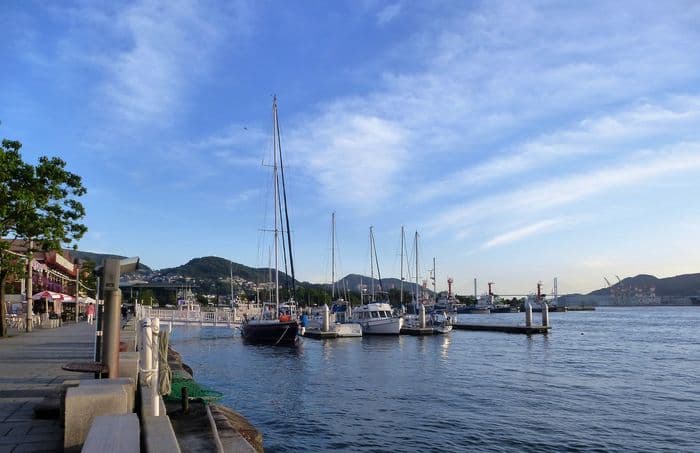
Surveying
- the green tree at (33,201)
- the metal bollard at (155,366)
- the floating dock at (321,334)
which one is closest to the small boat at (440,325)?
the floating dock at (321,334)

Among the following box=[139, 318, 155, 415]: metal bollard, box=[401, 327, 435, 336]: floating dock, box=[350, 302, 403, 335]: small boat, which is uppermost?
box=[139, 318, 155, 415]: metal bollard

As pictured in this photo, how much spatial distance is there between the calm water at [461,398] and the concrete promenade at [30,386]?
5963 millimetres

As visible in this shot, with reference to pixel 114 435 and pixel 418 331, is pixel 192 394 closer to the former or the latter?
pixel 114 435

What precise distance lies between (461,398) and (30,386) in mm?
15969

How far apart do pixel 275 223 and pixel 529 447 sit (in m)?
40.6

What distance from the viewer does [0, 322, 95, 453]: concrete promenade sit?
25.4ft

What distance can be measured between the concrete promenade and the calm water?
235 inches

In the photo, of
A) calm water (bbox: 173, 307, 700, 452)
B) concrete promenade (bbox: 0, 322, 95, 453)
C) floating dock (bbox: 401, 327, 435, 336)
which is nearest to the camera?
concrete promenade (bbox: 0, 322, 95, 453)

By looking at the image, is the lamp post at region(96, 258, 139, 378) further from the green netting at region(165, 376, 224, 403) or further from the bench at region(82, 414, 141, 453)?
the bench at region(82, 414, 141, 453)

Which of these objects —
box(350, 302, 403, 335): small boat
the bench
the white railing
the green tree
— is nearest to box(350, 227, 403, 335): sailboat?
box(350, 302, 403, 335): small boat

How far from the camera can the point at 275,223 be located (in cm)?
5366

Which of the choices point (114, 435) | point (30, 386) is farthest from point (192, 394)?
point (114, 435)

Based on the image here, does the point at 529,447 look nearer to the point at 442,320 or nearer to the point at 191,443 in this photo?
the point at 191,443

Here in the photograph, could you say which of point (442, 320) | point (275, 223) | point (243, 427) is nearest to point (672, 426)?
point (243, 427)
